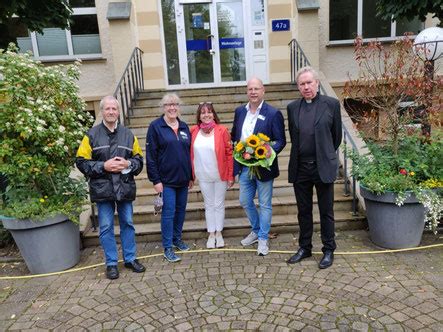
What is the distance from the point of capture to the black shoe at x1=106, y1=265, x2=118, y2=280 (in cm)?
372

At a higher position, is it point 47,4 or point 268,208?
point 47,4

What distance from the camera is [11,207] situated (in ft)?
13.0

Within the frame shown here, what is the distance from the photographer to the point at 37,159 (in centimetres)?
389

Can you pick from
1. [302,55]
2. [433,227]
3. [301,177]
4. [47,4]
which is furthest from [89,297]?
[302,55]

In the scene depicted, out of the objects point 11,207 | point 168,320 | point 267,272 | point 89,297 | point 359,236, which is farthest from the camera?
point 359,236

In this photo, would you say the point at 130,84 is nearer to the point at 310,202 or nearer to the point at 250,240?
the point at 250,240

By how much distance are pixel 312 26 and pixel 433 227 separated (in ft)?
16.6

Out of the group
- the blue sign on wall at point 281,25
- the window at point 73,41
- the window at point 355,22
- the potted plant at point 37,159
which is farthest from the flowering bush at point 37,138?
the window at point 355,22

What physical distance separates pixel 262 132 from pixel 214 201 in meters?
0.91

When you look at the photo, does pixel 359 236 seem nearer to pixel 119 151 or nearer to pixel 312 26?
pixel 119 151

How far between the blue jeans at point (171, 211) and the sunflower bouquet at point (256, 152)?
73cm

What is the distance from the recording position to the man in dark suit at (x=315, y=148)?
11.5 feet

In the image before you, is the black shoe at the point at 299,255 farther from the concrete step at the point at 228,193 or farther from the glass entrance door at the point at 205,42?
the glass entrance door at the point at 205,42

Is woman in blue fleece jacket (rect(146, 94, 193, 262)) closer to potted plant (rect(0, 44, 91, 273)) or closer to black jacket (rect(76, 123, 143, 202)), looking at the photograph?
black jacket (rect(76, 123, 143, 202))
